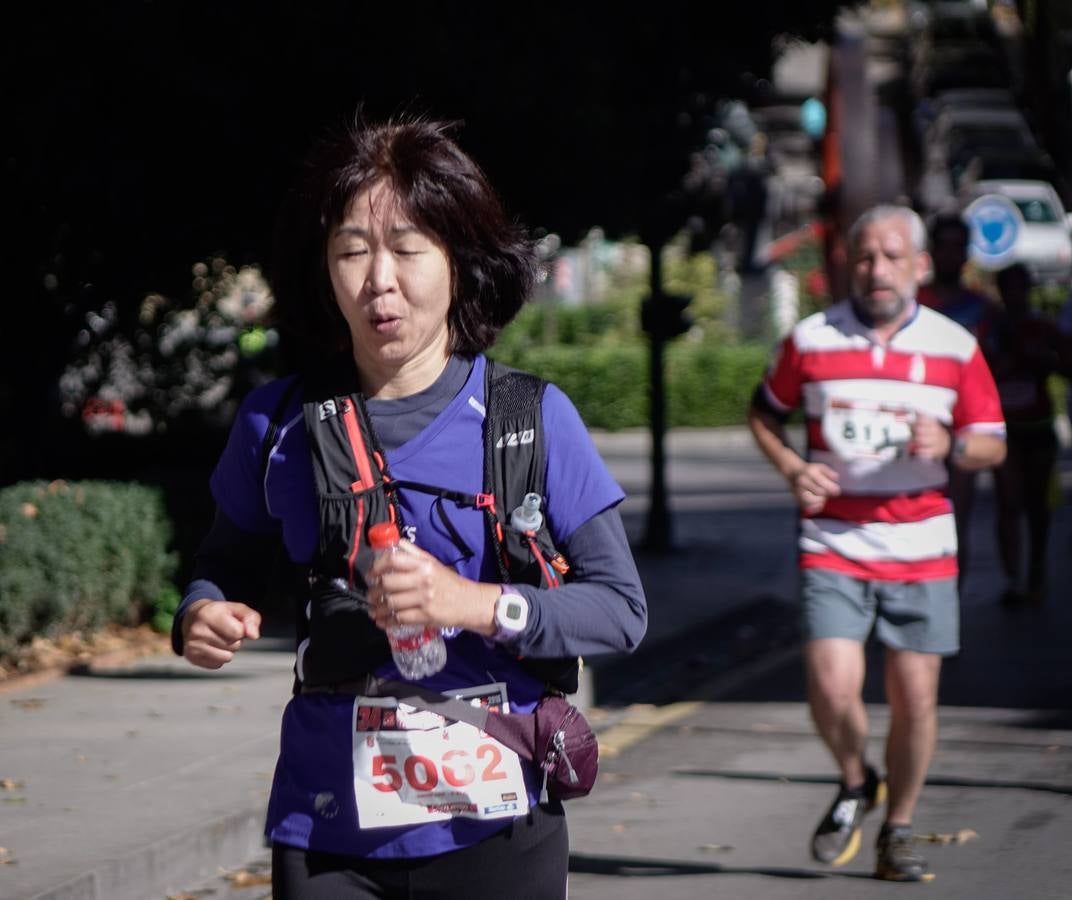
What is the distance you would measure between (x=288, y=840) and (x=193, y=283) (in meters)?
8.64

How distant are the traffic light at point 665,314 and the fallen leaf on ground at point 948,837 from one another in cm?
798

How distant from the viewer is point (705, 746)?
770 centimetres

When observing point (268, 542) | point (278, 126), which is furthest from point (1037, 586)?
point (268, 542)

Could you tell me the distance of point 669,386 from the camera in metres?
29.6

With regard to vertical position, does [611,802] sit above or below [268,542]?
below

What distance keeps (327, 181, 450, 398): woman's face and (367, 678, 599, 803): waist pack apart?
0.46 m

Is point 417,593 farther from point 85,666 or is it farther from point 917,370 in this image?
point 85,666

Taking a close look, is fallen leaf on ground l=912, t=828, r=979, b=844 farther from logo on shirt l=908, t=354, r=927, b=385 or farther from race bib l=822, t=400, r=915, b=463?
logo on shirt l=908, t=354, r=927, b=385

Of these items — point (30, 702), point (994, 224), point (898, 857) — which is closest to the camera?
point (898, 857)

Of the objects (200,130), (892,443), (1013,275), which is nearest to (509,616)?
(892,443)

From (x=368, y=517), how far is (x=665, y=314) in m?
11.4

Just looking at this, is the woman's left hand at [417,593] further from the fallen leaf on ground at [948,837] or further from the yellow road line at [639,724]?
the yellow road line at [639,724]

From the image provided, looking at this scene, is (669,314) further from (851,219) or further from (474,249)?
(474,249)

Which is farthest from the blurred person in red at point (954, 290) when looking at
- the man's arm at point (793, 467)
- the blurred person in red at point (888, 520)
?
the blurred person in red at point (888, 520)
